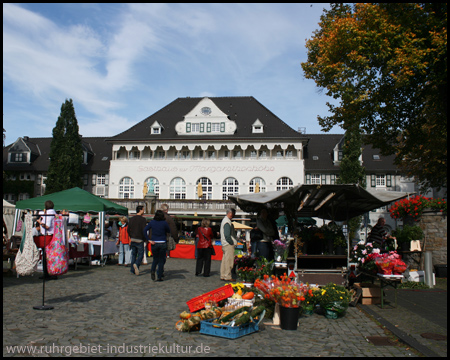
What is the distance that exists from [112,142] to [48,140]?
59.7 feet

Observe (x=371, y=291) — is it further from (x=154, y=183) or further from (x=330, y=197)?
(x=154, y=183)

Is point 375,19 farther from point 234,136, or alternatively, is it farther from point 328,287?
point 234,136

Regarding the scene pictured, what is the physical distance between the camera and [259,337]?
6316 mm

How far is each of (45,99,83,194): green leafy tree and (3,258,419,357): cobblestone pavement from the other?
154 feet

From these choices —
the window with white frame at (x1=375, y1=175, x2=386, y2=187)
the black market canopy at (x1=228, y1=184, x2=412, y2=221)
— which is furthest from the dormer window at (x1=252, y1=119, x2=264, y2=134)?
the black market canopy at (x1=228, y1=184, x2=412, y2=221)

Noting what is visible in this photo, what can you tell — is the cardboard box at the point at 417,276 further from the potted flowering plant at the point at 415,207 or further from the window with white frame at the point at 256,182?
the window with white frame at the point at 256,182

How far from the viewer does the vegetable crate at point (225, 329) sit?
242 inches

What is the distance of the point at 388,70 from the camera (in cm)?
1516

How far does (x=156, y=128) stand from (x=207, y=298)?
48.4 metres

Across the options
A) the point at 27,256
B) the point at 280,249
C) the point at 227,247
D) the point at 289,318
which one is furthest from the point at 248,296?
the point at 227,247

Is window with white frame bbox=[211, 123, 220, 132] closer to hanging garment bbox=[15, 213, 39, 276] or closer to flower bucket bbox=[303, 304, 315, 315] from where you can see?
hanging garment bbox=[15, 213, 39, 276]

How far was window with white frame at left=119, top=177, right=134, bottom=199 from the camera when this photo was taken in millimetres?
53438

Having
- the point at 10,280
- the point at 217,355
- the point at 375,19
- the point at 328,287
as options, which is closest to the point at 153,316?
the point at 217,355

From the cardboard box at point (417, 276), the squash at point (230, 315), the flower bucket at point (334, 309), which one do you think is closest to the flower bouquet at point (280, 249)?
the flower bucket at point (334, 309)
